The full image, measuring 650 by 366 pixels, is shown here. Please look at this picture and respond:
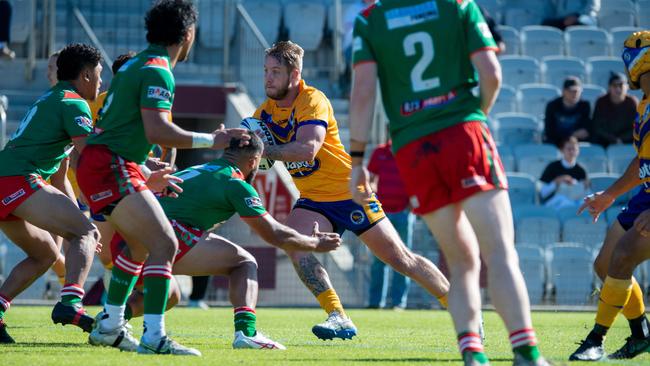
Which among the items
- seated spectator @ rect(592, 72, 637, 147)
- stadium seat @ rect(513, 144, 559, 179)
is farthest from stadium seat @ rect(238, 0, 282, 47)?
seated spectator @ rect(592, 72, 637, 147)

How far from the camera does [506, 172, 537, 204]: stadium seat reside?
16.4 m

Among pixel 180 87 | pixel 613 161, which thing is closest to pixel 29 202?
pixel 180 87

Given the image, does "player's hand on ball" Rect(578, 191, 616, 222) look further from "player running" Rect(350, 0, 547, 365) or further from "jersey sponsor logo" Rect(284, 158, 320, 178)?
"jersey sponsor logo" Rect(284, 158, 320, 178)

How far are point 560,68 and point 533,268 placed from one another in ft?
20.5

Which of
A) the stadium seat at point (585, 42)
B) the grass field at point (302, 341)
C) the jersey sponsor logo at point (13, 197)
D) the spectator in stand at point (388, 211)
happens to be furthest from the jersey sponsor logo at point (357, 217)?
the stadium seat at point (585, 42)

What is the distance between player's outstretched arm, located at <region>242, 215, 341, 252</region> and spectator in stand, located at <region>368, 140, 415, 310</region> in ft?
26.1

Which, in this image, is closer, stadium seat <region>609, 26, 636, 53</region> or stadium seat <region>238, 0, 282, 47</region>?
stadium seat <region>238, 0, 282, 47</region>

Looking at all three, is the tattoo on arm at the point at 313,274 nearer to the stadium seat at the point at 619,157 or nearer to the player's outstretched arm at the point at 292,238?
the player's outstretched arm at the point at 292,238

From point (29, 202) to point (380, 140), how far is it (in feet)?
34.3

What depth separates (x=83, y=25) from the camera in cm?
1770

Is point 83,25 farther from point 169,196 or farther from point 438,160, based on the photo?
point 438,160

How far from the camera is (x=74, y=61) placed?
26.1 feet

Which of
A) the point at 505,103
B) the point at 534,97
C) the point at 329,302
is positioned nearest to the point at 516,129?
the point at 505,103

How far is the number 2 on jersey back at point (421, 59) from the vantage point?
5.62m
